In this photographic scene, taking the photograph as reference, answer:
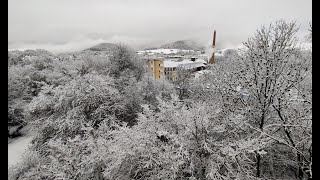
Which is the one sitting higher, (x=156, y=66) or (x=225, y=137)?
(x=156, y=66)

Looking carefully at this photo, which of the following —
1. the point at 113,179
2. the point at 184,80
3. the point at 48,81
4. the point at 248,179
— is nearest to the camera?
the point at 248,179

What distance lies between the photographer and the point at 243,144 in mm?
5176

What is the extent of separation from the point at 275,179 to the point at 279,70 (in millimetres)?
2552

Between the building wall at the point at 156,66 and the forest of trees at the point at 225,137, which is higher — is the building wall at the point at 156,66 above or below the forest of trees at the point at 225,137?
above

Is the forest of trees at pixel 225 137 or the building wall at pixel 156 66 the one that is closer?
the forest of trees at pixel 225 137

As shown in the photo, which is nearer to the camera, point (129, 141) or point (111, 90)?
point (129, 141)

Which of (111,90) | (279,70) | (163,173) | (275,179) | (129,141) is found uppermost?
(279,70)

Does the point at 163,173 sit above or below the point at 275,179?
above

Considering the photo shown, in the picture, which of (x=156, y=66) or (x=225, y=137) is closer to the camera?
(x=225, y=137)

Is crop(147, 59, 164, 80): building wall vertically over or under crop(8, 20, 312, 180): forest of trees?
over

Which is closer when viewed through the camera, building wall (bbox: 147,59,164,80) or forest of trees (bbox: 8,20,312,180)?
forest of trees (bbox: 8,20,312,180)

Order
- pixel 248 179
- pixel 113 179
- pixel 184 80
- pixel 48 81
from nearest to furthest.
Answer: pixel 248 179 < pixel 113 179 < pixel 48 81 < pixel 184 80
